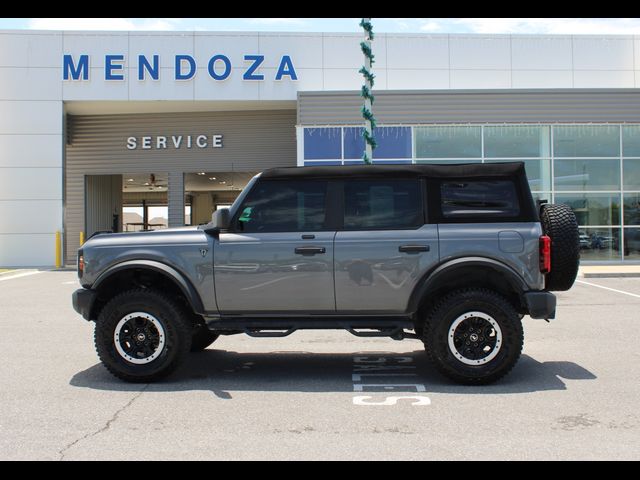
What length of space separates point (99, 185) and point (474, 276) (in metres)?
25.0

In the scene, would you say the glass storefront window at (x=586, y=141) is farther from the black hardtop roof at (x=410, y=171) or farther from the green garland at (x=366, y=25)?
the black hardtop roof at (x=410, y=171)

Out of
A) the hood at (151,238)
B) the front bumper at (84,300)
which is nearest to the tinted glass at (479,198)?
the hood at (151,238)

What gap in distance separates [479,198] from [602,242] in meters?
18.3

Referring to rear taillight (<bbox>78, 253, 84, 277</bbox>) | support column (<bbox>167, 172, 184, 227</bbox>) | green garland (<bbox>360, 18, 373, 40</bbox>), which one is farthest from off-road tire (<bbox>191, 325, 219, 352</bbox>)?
support column (<bbox>167, 172, 184, 227</bbox>)

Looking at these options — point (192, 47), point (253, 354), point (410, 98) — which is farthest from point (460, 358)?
point (192, 47)

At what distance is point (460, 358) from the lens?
5.88m

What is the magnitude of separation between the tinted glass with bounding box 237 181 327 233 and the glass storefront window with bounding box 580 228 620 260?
1846 cm

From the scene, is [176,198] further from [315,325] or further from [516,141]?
[315,325]

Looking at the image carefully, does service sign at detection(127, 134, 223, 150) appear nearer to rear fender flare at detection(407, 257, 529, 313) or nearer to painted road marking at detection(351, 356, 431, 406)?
painted road marking at detection(351, 356, 431, 406)

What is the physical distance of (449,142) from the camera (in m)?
22.6

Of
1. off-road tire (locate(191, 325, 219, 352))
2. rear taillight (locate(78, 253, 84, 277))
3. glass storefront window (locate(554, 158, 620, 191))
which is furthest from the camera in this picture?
glass storefront window (locate(554, 158, 620, 191))

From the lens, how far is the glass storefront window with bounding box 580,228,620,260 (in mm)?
22516

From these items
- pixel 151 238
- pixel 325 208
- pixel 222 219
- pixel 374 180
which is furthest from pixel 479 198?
pixel 151 238

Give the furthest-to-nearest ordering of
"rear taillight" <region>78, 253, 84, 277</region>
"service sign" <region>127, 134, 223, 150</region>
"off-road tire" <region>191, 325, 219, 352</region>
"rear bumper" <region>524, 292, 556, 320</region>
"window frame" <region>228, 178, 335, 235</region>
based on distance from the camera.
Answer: "service sign" <region>127, 134, 223, 150</region>
"off-road tire" <region>191, 325, 219, 352</region>
"rear taillight" <region>78, 253, 84, 277</region>
"window frame" <region>228, 178, 335, 235</region>
"rear bumper" <region>524, 292, 556, 320</region>
